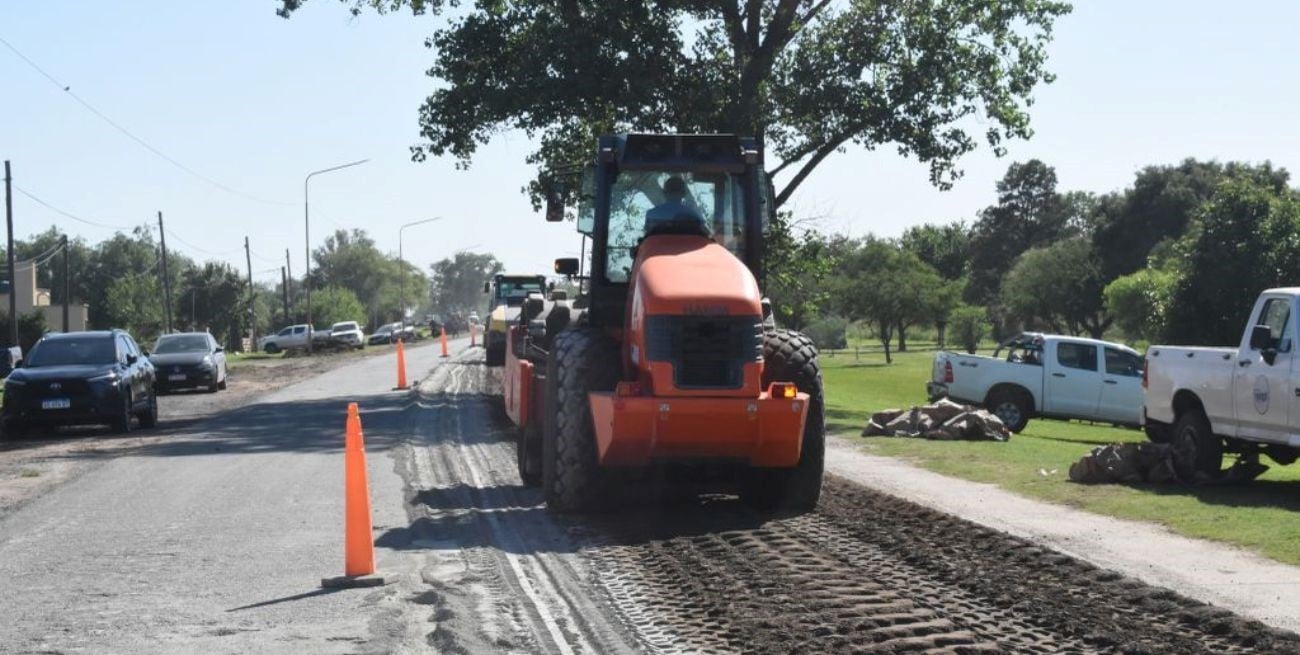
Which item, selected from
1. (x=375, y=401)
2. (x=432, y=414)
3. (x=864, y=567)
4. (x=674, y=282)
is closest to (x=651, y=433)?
(x=674, y=282)

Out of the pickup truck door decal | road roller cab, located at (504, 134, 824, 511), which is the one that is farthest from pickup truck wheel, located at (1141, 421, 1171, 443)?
road roller cab, located at (504, 134, 824, 511)

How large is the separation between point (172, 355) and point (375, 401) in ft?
23.7

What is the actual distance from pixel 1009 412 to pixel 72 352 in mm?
16011

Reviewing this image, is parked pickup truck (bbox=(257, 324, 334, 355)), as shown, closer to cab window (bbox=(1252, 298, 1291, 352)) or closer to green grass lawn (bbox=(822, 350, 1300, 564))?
green grass lawn (bbox=(822, 350, 1300, 564))

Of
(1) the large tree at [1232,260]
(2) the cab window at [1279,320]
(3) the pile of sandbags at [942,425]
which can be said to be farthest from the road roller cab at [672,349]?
(1) the large tree at [1232,260]

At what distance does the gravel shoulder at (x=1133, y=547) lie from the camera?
9.33m

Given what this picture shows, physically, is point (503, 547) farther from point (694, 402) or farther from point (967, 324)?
point (967, 324)

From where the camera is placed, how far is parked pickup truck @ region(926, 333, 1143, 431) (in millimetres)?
27812

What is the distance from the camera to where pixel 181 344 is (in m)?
36.9

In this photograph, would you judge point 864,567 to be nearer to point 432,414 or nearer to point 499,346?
point 432,414

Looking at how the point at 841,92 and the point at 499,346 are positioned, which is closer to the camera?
the point at 841,92

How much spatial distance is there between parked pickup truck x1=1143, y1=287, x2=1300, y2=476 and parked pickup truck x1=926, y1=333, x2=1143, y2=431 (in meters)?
10.9

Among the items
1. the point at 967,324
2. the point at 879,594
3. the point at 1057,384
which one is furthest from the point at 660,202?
the point at 967,324

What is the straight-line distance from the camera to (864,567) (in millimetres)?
10281
